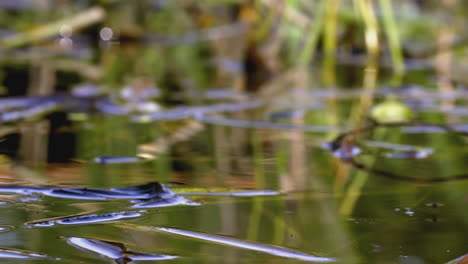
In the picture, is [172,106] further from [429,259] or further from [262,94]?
[429,259]

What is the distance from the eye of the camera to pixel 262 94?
2.08m

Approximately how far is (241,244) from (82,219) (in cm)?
20

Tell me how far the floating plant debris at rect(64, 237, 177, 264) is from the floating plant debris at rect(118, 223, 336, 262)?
0.08 m

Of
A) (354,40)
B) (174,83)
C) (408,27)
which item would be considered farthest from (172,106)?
(408,27)

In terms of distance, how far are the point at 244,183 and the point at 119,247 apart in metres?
0.36

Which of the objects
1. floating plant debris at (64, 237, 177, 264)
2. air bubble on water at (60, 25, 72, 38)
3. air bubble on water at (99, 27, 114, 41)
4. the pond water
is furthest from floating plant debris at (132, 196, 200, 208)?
air bubble on water at (99, 27, 114, 41)

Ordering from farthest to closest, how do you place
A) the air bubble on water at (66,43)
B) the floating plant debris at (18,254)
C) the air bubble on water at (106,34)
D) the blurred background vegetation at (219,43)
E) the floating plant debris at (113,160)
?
the air bubble on water at (106,34)
the air bubble on water at (66,43)
the blurred background vegetation at (219,43)
the floating plant debris at (113,160)
the floating plant debris at (18,254)

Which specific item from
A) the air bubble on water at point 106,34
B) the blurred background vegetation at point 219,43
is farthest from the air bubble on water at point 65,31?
the air bubble on water at point 106,34

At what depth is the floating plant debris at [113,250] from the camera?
0.64 m

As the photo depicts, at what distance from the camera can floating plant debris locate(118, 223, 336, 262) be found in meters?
0.68

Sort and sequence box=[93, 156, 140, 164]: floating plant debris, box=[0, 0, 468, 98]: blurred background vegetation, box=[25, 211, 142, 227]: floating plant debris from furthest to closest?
box=[0, 0, 468, 98]: blurred background vegetation, box=[93, 156, 140, 164]: floating plant debris, box=[25, 211, 142, 227]: floating plant debris

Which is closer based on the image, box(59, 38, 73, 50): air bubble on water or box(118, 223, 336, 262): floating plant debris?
box(118, 223, 336, 262): floating plant debris

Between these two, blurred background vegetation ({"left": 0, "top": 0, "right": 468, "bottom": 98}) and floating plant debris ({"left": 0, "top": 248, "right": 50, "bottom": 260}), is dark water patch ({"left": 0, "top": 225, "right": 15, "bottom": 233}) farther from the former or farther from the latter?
blurred background vegetation ({"left": 0, "top": 0, "right": 468, "bottom": 98})

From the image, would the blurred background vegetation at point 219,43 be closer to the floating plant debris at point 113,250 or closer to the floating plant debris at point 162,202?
the floating plant debris at point 162,202
